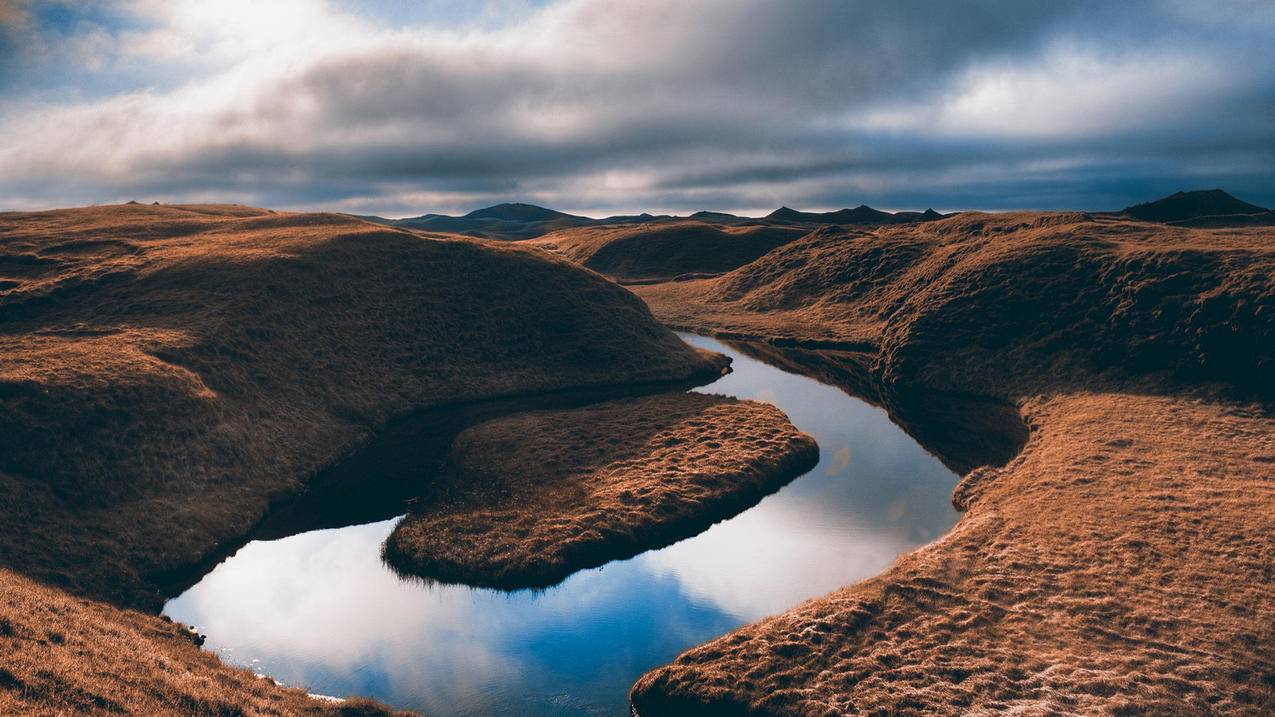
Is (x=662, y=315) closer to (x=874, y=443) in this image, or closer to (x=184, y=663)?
(x=874, y=443)

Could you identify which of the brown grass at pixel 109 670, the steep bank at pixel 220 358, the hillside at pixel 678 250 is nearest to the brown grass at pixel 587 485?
the brown grass at pixel 109 670

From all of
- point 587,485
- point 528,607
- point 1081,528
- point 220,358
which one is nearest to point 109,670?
point 528,607

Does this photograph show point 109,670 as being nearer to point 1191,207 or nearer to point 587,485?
point 587,485

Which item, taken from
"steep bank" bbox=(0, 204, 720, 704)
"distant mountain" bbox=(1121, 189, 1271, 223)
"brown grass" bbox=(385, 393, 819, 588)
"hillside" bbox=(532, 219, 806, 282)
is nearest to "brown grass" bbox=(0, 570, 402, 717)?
"steep bank" bbox=(0, 204, 720, 704)

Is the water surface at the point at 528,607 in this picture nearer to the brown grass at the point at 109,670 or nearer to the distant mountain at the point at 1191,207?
the brown grass at the point at 109,670

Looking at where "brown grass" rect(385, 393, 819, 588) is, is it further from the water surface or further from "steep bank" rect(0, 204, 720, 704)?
"steep bank" rect(0, 204, 720, 704)

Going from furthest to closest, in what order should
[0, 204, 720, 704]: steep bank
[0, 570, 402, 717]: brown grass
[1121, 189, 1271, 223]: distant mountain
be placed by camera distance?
[1121, 189, 1271, 223]: distant mountain
[0, 204, 720, 704]: steep bank
[0, 570, 402, 717]: brown grass
